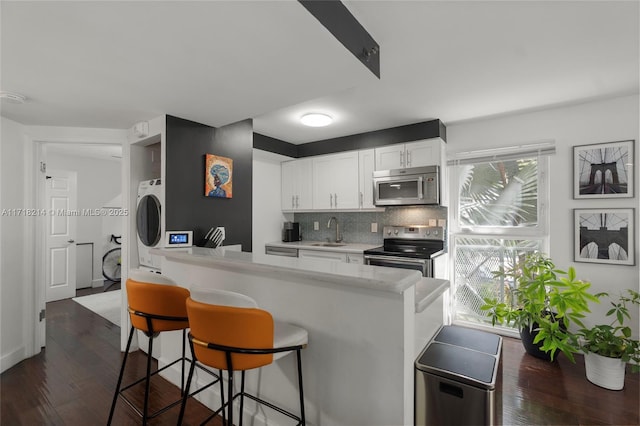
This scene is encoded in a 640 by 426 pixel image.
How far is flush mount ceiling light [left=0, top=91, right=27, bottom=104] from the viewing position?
2.03m

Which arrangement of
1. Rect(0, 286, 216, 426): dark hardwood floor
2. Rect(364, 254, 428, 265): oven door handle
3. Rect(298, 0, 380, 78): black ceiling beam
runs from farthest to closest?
Rect(364, 254, 428, 265): oven door handle < Rect(0, 286, 216, 426): dark hardwood floor < Rect(298, 0, 380, 78): black ceiling beam

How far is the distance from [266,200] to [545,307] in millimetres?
3499

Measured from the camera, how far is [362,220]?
4.23 metres

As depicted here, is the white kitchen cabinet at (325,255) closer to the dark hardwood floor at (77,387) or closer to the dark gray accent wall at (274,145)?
the dark gray accent wall at (274,145)

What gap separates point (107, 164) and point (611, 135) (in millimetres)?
7238

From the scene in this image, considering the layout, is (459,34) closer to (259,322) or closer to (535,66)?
(535,66)

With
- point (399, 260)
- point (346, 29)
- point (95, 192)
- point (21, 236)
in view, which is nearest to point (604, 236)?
point (399, 260)

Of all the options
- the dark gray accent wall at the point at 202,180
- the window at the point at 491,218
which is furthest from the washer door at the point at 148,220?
the window at the point at 491,218

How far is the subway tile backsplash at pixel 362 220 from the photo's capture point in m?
3.75

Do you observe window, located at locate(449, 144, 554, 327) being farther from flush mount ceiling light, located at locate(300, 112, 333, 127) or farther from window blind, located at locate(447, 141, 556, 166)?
flush mount ceiling light, located at locate(300, 112, 333, 127)

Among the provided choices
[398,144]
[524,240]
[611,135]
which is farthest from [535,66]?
[524,240]

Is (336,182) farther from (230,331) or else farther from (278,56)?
(230,331)

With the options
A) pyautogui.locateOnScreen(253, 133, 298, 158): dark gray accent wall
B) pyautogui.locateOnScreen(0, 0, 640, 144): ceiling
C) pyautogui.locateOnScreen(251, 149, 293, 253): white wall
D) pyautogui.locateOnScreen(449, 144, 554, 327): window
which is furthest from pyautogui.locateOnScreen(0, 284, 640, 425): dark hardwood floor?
pyautogui.locateOnScreen(253, 133, 298, 158): dark gray accent wall

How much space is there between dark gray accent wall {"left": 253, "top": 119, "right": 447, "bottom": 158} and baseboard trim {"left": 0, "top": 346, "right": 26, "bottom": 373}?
3.07m
